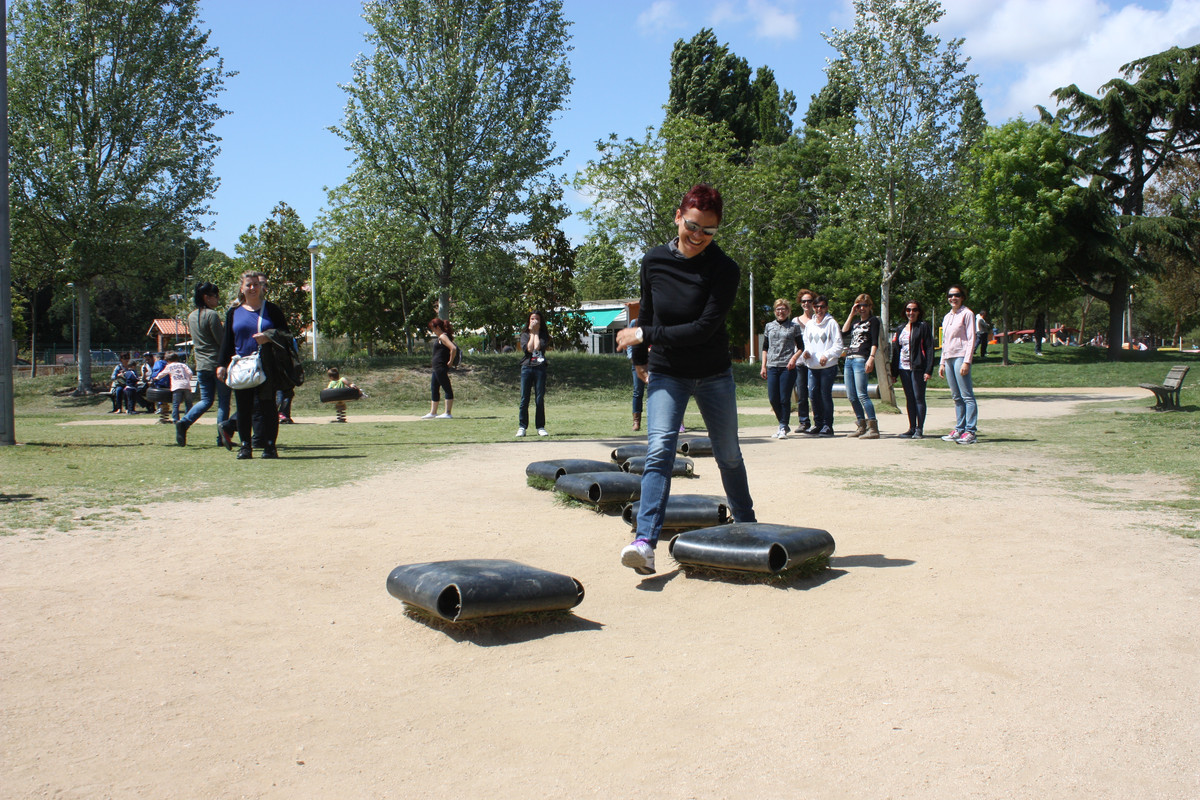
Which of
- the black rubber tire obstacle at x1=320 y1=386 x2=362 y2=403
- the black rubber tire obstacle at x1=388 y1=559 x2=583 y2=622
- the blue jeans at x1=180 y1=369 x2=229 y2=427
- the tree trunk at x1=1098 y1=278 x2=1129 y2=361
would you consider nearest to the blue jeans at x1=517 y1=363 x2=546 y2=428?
the blue jeans at x1=180 y1=369 x2=229 y2=427

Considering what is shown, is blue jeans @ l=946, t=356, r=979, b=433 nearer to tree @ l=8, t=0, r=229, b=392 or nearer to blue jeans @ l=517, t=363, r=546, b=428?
blue jeans @ l=517, t=363, r=546, b=428

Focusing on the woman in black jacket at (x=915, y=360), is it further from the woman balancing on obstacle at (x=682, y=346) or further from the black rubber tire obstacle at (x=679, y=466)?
the woman balancing on obstacle at (x=682, y=346)

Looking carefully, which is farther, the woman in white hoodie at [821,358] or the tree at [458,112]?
the tree at [458,112]

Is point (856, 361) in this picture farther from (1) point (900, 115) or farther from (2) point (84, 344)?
(2) point (84, 344)

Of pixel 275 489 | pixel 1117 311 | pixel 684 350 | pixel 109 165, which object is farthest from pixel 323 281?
pixel 684 350

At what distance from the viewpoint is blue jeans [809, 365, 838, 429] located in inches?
525

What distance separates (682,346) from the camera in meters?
5.16

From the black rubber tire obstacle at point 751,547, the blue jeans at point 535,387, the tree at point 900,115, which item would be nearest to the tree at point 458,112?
the tree at point 900,115

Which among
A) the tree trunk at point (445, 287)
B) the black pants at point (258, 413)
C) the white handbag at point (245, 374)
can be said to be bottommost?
the black pants at point (258, 413)

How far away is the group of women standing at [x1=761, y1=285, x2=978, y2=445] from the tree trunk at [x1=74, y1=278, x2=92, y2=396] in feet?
78.1

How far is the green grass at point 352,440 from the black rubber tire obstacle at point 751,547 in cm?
412

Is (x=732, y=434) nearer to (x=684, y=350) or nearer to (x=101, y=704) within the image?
(x=684, y=350)

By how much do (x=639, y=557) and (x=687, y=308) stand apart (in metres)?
1.47

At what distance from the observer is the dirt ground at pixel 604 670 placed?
269 centimetres
